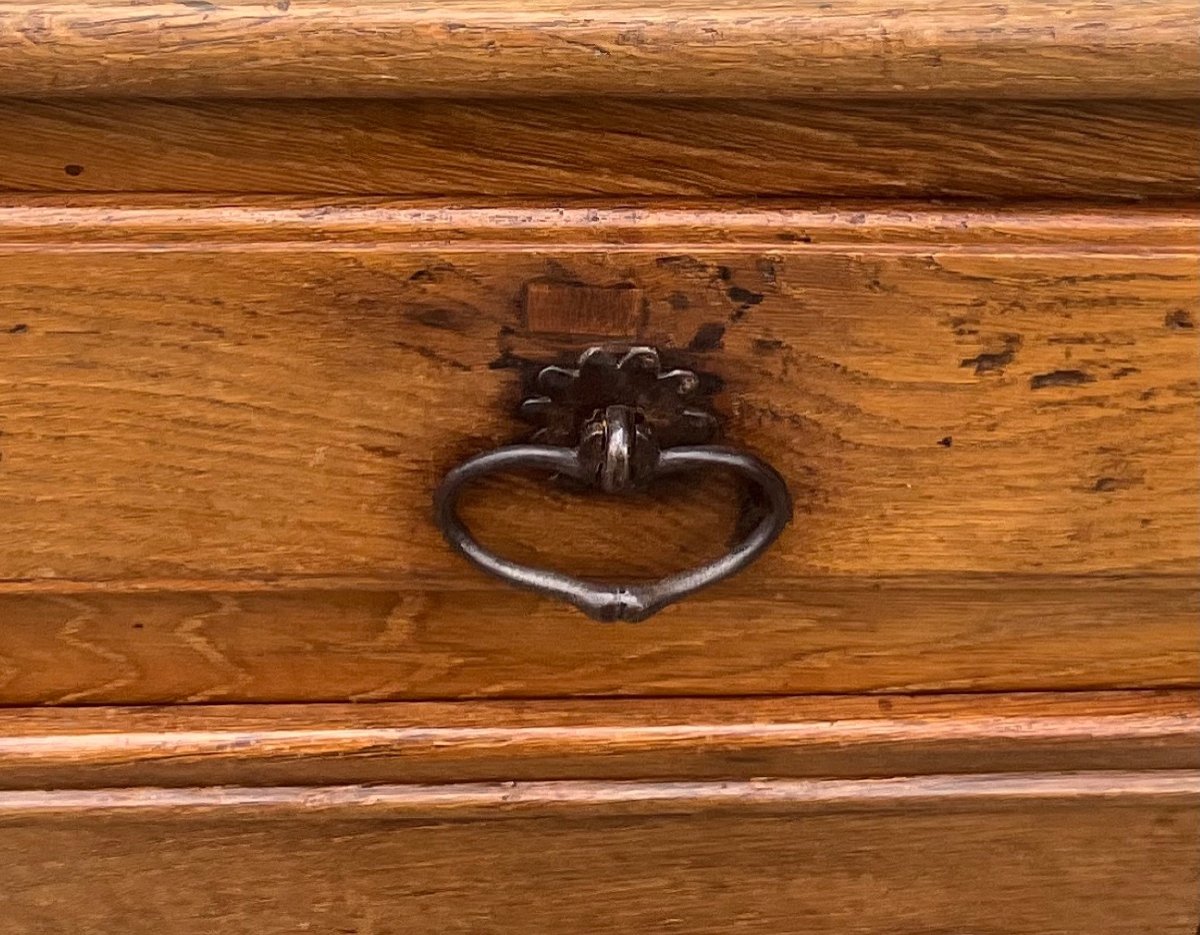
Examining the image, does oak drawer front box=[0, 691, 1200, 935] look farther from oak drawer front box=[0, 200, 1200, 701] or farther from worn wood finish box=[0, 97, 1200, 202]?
worn wood finish box=[0, 97, 1200, 202]

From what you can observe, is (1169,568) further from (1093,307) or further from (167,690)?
(167,690)

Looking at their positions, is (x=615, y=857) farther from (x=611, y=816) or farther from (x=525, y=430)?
(x=525, y=430)

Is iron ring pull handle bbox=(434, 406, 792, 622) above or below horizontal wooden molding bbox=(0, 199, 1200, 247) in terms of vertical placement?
below

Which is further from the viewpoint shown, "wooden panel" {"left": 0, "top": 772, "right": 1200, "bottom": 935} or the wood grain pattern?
"wooden panel" {"left": 0, "top": 772, "right": 1200, "bottom": 935}

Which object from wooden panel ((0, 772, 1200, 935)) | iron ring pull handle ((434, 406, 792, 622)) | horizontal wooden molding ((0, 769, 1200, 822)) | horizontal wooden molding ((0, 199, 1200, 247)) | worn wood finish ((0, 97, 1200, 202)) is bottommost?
wooden panel ((0, 772, 1200, 935))

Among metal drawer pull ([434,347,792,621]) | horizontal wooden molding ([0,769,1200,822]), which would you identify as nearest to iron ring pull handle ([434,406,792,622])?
metal drawer pull ([434,347,792,621])
